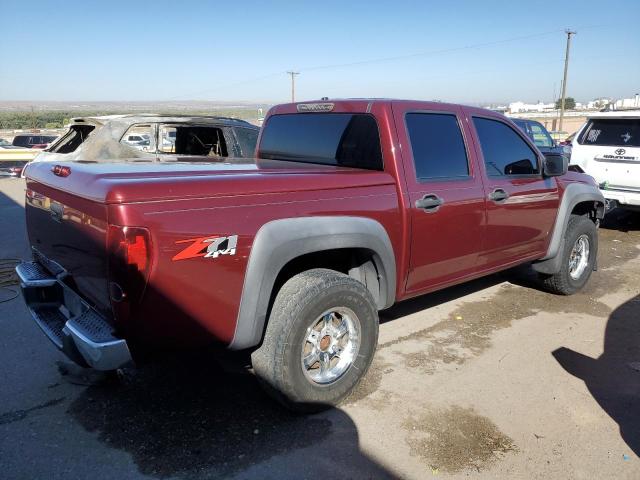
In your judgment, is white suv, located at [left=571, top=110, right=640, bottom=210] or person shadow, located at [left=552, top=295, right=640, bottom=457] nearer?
person shadow, located at [left=552, top=295, right=640, bottom=457]

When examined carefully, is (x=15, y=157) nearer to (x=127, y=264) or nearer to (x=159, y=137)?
(x=159, y=137)

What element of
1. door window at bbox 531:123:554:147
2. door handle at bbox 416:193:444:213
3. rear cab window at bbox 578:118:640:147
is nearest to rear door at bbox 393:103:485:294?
door handle at bbox 416:193:444:213

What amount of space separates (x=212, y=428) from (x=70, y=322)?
40.1 inches

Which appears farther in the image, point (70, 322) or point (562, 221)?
point (562, 221)

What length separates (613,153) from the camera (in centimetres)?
867

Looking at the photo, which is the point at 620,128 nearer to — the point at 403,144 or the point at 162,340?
the point at 403,144

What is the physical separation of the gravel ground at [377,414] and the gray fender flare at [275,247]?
0.65 m

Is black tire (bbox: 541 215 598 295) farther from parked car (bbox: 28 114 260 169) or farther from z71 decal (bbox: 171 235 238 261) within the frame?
parked car (bbox: 28 114 260 169)

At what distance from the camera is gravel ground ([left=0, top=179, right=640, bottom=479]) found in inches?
108

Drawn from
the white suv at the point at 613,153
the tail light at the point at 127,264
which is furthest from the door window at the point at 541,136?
the tail light at the point at 127,264

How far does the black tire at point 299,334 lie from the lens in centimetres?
293

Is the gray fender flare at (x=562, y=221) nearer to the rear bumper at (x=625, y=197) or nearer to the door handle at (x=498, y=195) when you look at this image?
the door handle at (x=498, y=195)

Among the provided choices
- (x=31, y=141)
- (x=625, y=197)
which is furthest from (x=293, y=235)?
(x=31, y=141)

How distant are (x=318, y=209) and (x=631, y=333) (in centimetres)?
338
